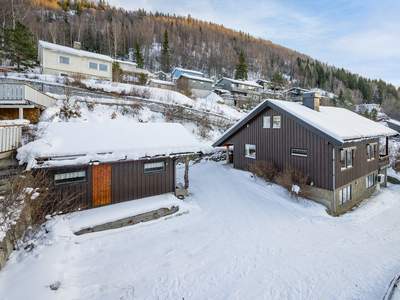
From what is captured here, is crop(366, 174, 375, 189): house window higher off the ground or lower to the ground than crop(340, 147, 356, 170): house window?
lower

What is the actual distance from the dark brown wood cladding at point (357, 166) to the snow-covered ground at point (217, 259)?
7.78 ft

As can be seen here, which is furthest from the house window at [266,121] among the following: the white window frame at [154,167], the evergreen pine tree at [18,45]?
the evergreen pine tree at [18,45]

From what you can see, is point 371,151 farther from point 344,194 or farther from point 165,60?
point 165,60

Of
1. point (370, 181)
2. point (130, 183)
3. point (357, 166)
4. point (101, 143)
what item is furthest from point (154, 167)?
point (370, 181)

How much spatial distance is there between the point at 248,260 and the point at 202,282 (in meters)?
1.66

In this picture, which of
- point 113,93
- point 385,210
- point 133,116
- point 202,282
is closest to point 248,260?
point 202,282

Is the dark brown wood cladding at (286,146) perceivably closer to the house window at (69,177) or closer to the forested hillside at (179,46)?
the house window at (69,177)

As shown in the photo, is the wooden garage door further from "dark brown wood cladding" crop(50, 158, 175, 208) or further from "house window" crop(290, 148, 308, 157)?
"house window" crop(290, 148, 308, 157)

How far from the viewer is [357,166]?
13016mm

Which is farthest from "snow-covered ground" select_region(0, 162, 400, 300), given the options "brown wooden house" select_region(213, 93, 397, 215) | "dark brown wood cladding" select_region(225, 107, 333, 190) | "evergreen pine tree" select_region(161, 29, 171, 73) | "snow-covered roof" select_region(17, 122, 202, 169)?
"evergreen pine tree" select_region(161, 29, 171, 73)

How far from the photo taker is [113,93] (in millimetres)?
21203

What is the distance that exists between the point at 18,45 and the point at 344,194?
3568 centimetres

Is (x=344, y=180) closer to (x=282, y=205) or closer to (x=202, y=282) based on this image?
A: (x=282, y=205)

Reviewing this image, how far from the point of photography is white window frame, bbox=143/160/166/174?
9.35m
